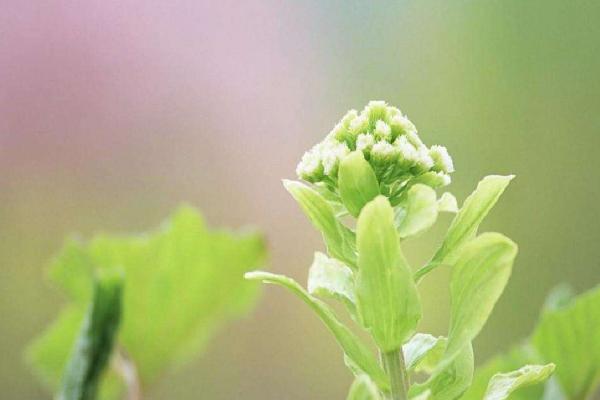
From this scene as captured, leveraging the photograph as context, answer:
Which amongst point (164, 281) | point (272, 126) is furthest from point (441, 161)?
point (272, 126)

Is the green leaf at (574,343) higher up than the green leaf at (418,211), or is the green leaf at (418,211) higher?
the green leaf at (418,211)

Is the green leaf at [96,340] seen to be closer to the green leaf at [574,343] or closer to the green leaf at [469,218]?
the green leaf at [469,218]

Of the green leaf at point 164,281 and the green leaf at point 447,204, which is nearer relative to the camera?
the green leaf at point 447,204

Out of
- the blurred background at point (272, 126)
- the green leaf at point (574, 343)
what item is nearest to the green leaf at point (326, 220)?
the green leaf at point (574, 343)

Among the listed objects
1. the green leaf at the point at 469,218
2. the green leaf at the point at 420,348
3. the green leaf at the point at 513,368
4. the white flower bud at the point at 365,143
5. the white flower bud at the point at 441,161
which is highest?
the white flower bud at the point at 365,143

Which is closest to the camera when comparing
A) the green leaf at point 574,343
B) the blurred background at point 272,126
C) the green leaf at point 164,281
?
the green leaf at point 574,343

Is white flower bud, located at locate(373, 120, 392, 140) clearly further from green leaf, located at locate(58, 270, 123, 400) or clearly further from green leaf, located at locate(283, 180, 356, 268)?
green leaf, located at locate(58, 270, 123, 400)

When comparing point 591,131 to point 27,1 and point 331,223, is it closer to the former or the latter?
point 27,1
